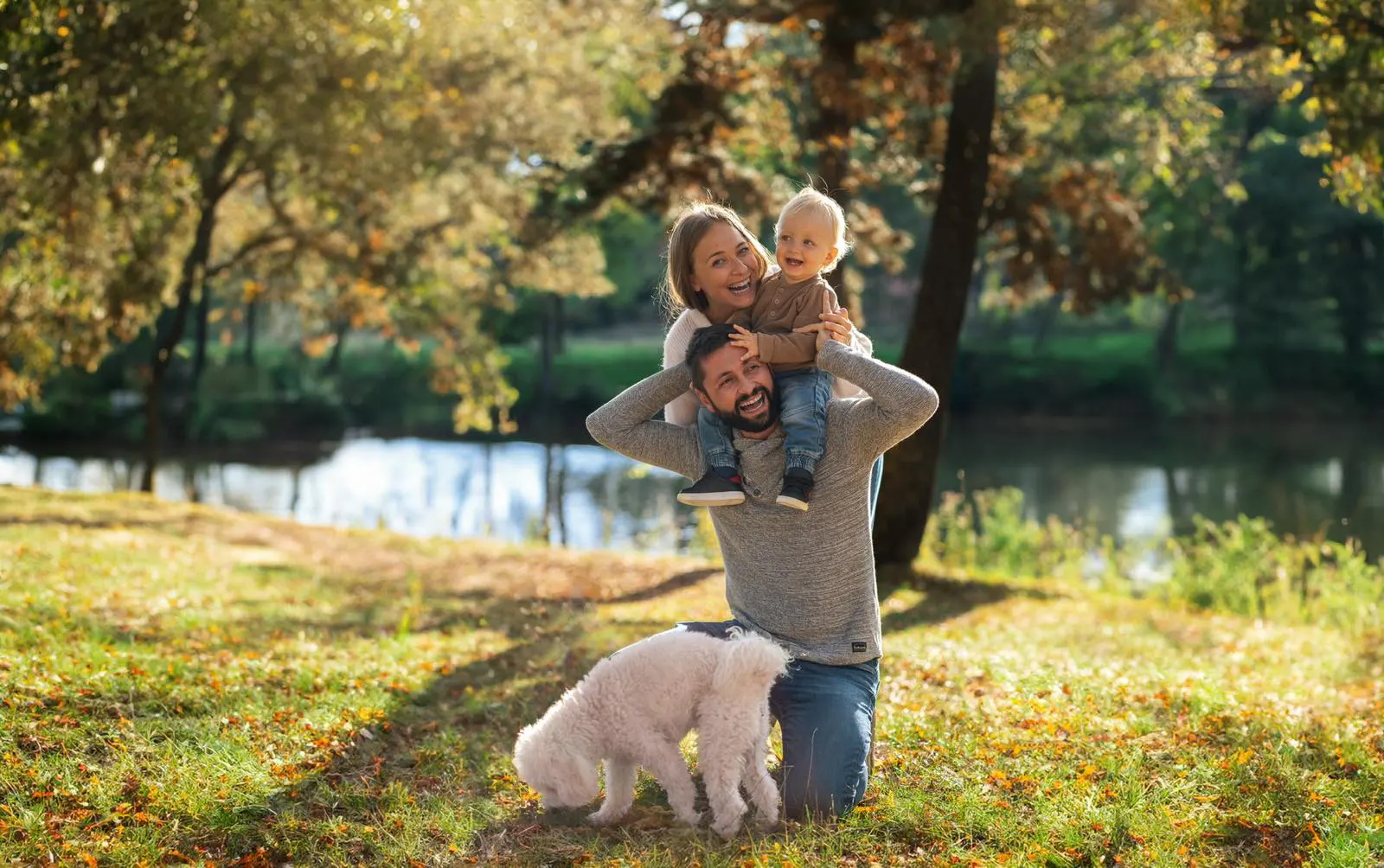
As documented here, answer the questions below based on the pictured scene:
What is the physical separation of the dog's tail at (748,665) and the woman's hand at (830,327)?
105 centimetres

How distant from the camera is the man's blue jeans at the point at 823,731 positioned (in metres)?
4.11

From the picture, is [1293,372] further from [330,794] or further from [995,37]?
[330,794]

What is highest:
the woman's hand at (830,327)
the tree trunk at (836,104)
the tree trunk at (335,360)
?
the tree trunk at (836,104)

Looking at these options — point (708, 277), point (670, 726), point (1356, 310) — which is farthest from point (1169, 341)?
point (670, 726)

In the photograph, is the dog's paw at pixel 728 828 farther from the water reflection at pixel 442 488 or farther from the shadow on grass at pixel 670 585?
the water reflection at pixel 442 488

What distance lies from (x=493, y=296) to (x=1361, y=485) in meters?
15.6

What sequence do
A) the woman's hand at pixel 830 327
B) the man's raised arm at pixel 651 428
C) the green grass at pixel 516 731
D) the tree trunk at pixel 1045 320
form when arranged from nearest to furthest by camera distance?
the green grass at pixel 516 731
the woman's hand at pixel 830 327
the man's raised arm at pixel 651 428
the tree trunk at pixel 1045 320

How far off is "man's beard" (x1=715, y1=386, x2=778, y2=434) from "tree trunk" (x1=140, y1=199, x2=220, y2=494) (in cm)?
1307

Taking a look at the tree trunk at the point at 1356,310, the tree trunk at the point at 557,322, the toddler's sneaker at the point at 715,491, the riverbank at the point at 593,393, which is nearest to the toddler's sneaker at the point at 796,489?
the toddler's sneaker at the point at 715,491

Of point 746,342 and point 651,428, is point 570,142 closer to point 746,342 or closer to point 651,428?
point 651,428

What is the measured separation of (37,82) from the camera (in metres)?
7.26

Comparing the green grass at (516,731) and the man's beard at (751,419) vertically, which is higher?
the man's beard at (751,419)

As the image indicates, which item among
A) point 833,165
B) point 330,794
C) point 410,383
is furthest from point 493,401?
point 410,383

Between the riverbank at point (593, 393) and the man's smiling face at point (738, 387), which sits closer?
the man's smiling face at point (738, 387)
